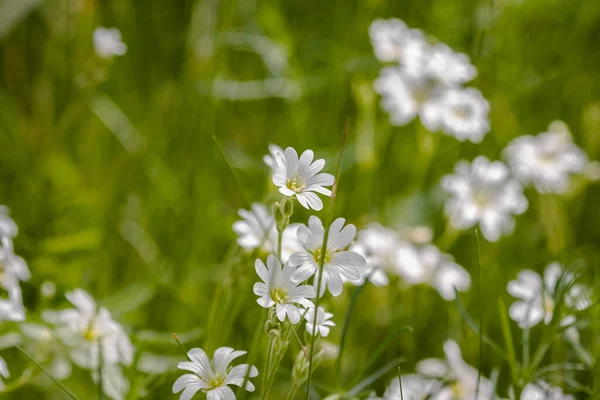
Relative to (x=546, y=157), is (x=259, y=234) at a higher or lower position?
lower

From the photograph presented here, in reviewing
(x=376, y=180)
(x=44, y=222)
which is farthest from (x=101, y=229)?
(x=376, y=180)

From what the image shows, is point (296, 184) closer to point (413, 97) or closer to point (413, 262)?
point (413, 262)

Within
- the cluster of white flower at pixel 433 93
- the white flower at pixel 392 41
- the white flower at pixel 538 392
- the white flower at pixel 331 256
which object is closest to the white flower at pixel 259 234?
the white flower at pixel 331 256

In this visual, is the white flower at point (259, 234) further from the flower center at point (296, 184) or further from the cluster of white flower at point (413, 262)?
the cluster of white flower at point (413, 262)

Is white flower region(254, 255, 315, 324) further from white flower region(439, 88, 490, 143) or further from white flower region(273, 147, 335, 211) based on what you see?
white flower region(439, 88, 490, 143)

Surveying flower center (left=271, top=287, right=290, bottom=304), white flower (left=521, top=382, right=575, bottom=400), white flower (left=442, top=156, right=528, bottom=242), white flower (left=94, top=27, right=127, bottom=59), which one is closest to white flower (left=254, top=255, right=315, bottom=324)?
flower center (left=271, top=287, right=290, bottom=304)

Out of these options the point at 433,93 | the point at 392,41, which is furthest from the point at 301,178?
the point at 392,41
